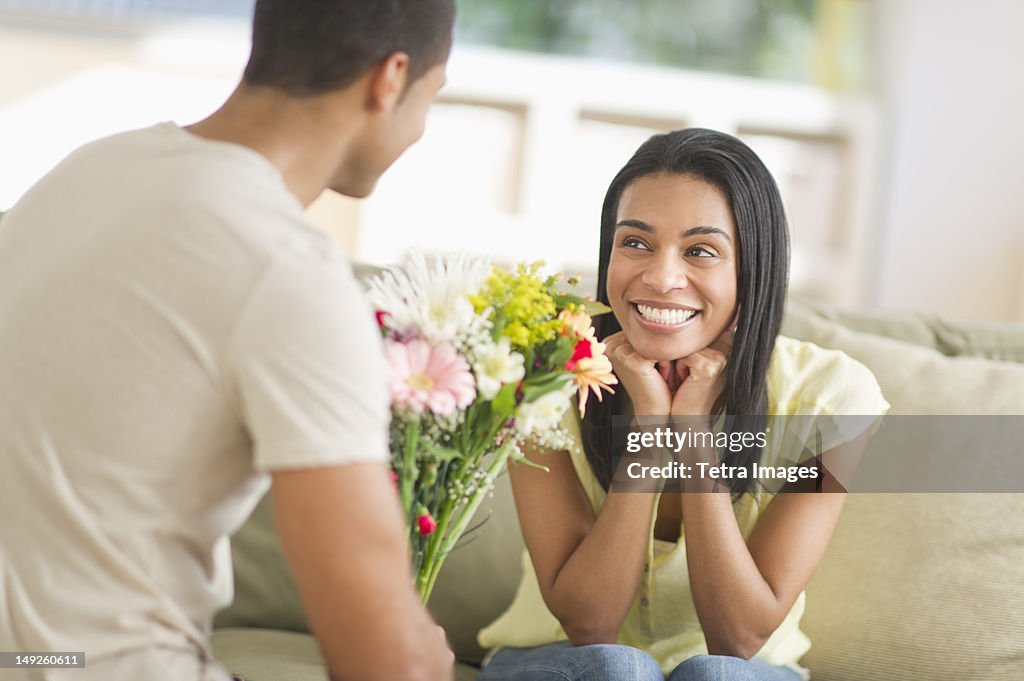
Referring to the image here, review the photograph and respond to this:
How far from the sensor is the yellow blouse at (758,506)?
143 cm

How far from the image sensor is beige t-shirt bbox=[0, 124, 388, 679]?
0.80 metres

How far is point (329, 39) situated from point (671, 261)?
540 mm

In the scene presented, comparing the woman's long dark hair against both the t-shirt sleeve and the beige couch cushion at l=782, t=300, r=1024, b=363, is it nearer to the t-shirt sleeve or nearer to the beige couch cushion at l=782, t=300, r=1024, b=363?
the beige couch cushion at l=782, t=300, r=1024, b=363

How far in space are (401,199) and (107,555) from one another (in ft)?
8.68

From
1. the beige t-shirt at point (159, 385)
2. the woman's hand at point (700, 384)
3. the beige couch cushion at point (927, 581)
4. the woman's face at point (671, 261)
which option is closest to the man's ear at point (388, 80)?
the beige t-shirt at point (159, 385)

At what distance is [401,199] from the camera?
342 cm

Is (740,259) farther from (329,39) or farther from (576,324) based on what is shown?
(329,39)

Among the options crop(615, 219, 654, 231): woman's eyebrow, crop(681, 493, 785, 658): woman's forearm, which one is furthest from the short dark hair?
crop(681, 493, 785, 658): woman's forearm

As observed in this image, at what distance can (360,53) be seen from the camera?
3.06 feet

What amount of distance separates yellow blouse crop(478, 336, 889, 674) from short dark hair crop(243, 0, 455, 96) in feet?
2.18

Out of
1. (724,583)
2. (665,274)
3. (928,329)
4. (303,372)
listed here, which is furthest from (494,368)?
(928,329)

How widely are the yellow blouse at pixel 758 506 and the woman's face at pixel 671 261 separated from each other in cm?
18

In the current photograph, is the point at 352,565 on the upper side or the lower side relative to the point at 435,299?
lower

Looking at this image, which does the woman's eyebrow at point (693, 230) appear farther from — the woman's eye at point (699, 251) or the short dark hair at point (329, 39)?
the short dark hair at point (329, 39)
